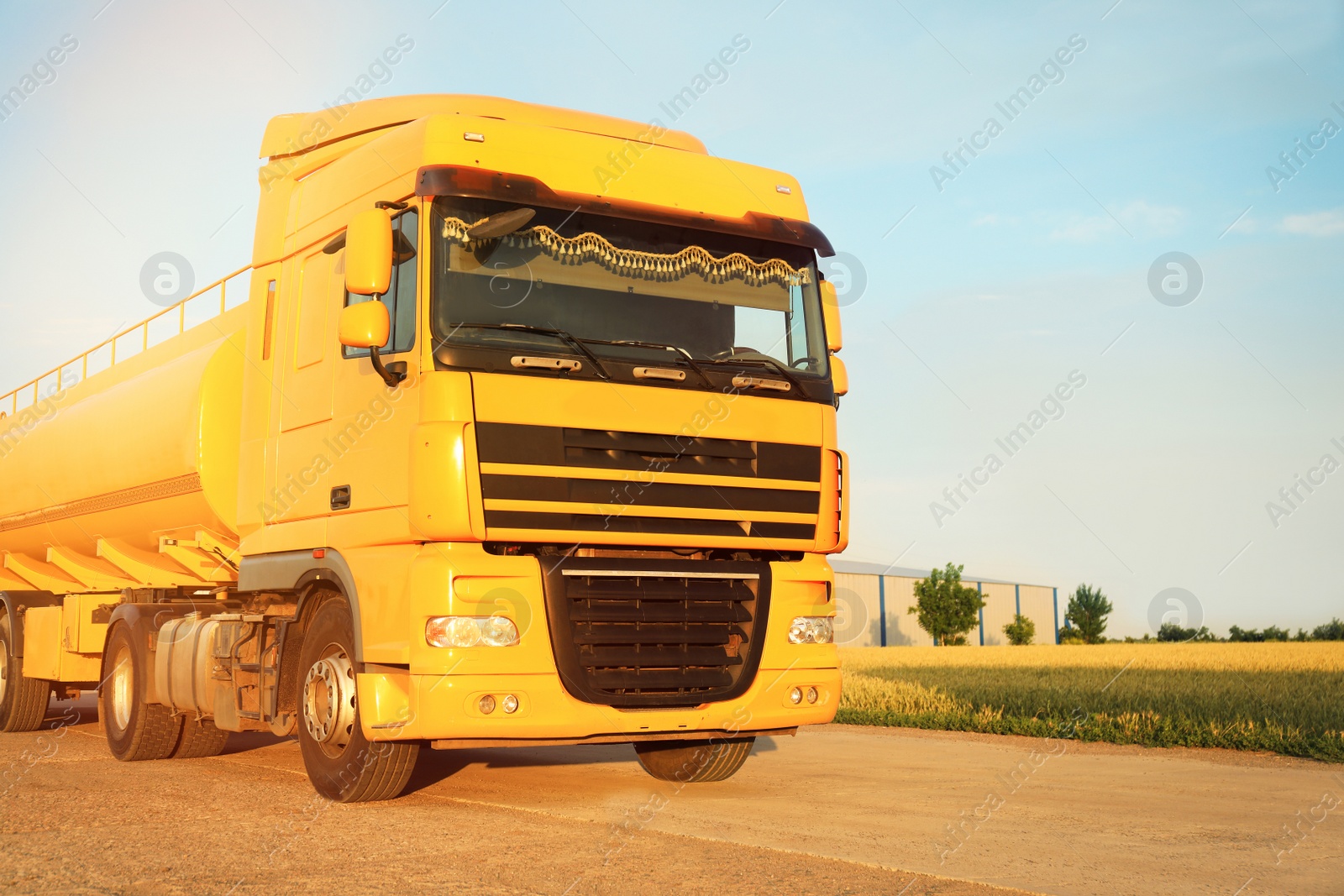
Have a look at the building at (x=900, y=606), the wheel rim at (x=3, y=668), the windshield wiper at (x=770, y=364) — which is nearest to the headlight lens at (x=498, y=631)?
the windshield wiper at (x=770, y=364)

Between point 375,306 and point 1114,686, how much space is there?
40.7 feet

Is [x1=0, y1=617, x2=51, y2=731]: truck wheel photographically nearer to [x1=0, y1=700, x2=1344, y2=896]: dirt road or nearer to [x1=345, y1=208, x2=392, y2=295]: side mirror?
[x1=0, y1=700, x2=1344, y2=896]: dirt road

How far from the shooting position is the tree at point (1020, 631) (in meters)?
66.4

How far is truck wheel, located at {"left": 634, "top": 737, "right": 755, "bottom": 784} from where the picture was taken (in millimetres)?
8867

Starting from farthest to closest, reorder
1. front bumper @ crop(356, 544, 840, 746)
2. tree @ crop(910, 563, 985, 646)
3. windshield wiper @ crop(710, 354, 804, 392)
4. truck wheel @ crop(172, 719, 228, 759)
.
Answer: tree @ crop(910, 563, 985, 646)
truck wheel @ crop(172, 719, 228, 759)
windshield wiper @ crop(710, 354, 804, 392)
front bumper @ crop(356, 544, 840, 746)

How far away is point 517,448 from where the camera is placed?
6.73 m

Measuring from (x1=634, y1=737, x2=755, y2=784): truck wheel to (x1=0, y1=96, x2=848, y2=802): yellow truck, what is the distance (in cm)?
4

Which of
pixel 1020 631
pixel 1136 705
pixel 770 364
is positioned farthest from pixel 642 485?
pixel 1020 631

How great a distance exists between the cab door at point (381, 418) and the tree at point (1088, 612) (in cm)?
6996

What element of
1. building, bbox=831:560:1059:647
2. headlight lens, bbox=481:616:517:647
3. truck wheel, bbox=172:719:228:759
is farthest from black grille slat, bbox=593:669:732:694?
building, bbox=831:560:1059:647

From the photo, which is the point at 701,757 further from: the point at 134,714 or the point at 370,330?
the point at 134,714

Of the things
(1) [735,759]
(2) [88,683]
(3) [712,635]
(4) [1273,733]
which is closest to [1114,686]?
(4) [1273,733]

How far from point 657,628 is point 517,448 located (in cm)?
135

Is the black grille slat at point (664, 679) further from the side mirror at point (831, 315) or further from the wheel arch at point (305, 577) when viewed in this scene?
the side mirror at point (831, 315)
